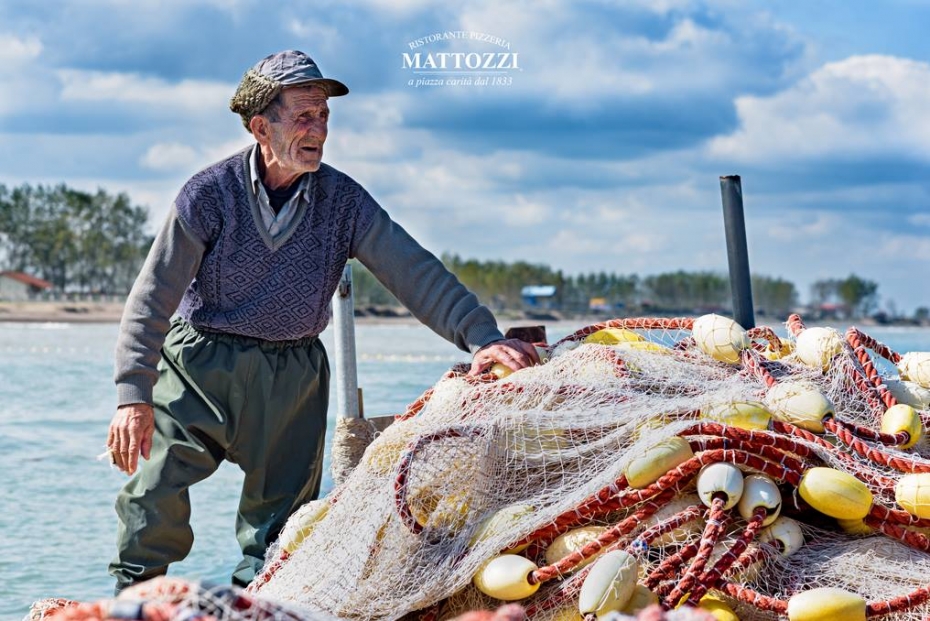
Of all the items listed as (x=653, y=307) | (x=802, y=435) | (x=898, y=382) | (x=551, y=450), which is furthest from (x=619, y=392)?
(x=653, y=307)

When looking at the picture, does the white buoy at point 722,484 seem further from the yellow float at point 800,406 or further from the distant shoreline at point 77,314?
the distant shoreline at point 77,314

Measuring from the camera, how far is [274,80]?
11.7 ft

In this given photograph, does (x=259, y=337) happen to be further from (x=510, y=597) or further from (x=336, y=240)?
(x=510, y=597)

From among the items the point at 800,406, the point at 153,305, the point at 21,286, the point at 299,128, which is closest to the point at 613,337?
the point at 800,406

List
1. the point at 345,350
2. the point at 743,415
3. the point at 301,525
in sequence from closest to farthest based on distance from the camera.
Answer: the point at 743,415
the point at 301,525
the point at 345,350

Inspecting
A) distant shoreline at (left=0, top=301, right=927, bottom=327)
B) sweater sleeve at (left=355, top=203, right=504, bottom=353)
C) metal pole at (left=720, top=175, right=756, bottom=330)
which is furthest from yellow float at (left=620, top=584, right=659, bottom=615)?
distant shoreline at (left=0, top=301, right=927, bottom=327)

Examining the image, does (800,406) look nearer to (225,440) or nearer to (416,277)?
(416,277)

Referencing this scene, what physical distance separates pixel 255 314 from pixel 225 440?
415 mm

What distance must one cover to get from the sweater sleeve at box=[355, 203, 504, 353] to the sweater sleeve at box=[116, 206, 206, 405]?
0.55m

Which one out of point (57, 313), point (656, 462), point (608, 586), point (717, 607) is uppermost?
point (57, 313)

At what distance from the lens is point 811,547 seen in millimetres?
2803

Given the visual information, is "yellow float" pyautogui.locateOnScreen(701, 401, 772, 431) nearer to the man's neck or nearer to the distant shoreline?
the man's neck

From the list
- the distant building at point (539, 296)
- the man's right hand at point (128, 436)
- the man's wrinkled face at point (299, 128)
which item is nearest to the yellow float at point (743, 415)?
the man's wrinkled face at point (299, 128)

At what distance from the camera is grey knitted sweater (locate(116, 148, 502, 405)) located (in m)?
3.51
